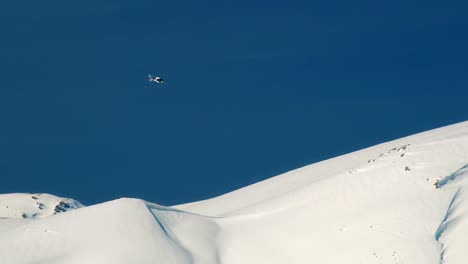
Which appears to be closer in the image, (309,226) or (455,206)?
(455,206)

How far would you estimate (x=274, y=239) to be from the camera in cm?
6181

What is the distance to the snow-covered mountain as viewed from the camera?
57.1 meters

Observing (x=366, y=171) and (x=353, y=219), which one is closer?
(x=353, y=219)

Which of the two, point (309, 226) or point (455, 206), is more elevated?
point (309, 226)

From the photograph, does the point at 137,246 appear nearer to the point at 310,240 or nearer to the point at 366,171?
the point at 310,240

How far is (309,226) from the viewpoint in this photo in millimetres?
62188

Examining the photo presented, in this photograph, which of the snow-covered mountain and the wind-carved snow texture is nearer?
the wind-carved snow texture

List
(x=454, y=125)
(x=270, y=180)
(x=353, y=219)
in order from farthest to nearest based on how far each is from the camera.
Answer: (x=270, y=180), (x=454, y=125), (x=353, y=219)

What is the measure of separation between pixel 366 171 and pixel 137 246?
17.5 metres

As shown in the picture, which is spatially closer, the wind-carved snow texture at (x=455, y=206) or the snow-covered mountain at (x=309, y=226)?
the wind-carved snow texture at (x=455, y=206)

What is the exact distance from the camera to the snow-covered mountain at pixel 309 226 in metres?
57.1

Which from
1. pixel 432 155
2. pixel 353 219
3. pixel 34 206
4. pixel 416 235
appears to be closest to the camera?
pixel 416 235

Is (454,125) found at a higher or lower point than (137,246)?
higher

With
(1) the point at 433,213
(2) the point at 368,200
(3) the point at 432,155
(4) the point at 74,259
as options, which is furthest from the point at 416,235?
(4) the point at 74,259
